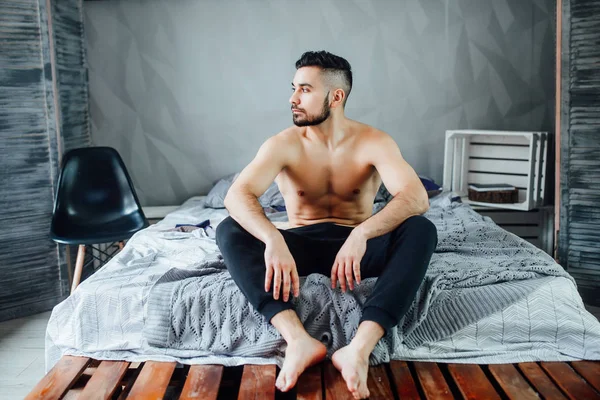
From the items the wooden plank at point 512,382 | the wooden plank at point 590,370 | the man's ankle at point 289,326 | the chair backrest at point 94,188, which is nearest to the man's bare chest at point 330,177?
A: the man's ankle at point 289,326

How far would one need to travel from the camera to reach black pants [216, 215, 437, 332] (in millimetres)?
1718

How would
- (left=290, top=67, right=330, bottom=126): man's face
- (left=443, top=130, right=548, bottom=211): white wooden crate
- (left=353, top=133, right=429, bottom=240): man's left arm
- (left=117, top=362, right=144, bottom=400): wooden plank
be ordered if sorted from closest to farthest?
1. (left=117, top=362, right=144, bottom=400): wooden plank
2. (left=353, top=133, right=429, bottom=240): man's left arm
3. (left=290, top=67, right=330, bottom=126): man's face
4. (left=443, top=130, right=548, bottom=211): white wooden crate

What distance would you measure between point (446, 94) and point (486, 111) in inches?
11.3

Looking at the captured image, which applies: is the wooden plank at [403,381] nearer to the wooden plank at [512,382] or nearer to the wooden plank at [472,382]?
the wooden plank at [472,382]

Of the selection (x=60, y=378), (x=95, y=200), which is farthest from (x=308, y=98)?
(x=95, y=200)

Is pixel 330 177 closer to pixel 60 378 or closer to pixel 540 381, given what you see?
pixel 540 381

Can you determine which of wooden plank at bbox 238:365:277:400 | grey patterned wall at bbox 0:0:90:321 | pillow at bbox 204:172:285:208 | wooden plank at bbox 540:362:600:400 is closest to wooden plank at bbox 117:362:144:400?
wooden plank at bbox 238:365:277:400

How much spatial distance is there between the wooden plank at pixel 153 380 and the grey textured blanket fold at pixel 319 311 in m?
0.09

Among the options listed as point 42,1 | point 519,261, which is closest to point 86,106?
point 42,1

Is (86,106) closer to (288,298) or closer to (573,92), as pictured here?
(288,298)

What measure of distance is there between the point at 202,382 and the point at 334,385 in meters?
0.37

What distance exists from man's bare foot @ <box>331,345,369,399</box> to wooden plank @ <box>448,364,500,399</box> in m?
0.26

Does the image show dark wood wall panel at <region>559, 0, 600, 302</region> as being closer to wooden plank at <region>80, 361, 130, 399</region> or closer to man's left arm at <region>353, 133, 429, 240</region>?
man's left arm at <region>353, 133, 429, 240</region>

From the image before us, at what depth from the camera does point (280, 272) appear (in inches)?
69.9
